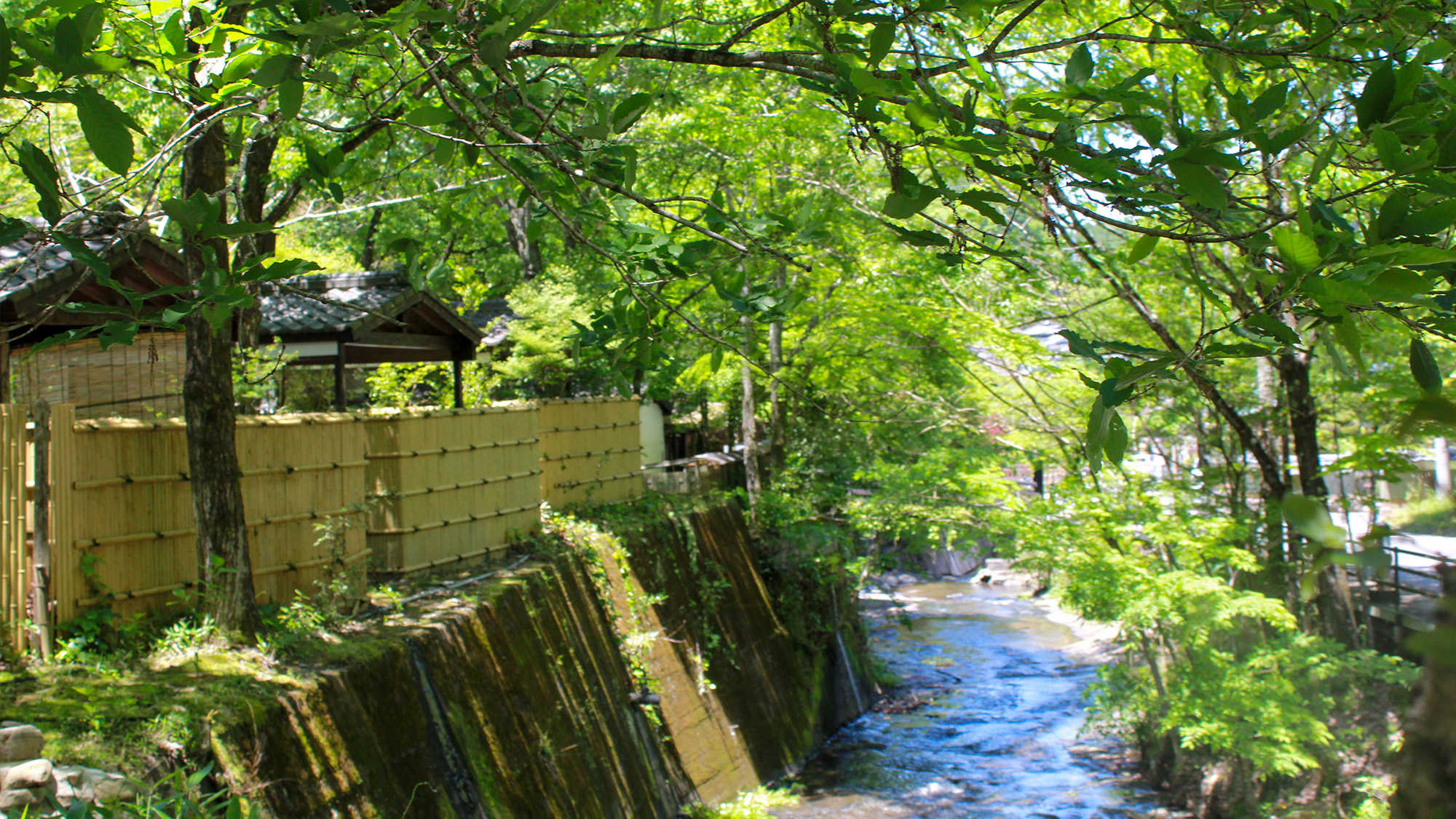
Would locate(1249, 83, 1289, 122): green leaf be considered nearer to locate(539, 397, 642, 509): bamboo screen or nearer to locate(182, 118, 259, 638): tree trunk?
locate(182, 118, 259, 638): tree trunk

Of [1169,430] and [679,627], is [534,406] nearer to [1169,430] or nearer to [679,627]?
[679,627]

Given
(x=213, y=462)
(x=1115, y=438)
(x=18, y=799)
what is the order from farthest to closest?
(x=213, y=462) → (x=18, y=799) → (x=1115, y=438)

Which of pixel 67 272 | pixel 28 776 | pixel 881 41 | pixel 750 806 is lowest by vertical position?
pixel 750 806

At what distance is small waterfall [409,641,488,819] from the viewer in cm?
631

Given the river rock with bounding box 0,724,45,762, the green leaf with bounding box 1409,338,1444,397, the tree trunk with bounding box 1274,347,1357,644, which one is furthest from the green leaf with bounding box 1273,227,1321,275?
the tree trunk with bounding box 1274,347,1357,644

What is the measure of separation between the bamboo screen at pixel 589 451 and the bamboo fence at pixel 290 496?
0.04m

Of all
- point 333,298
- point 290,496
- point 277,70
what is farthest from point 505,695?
point 277,70

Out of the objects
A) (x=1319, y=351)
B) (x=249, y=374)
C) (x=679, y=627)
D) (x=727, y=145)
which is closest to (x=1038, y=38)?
(x=727, y=145)

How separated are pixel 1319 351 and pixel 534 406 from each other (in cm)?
895

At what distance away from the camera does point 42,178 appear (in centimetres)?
226

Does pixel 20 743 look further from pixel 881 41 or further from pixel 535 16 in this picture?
pixel 881 41

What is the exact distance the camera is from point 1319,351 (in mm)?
11500

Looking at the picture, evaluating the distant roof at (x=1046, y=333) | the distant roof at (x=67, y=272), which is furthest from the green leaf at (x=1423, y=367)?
the distant roof at (x=1046, y=333)

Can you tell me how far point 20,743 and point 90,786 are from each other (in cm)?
32
